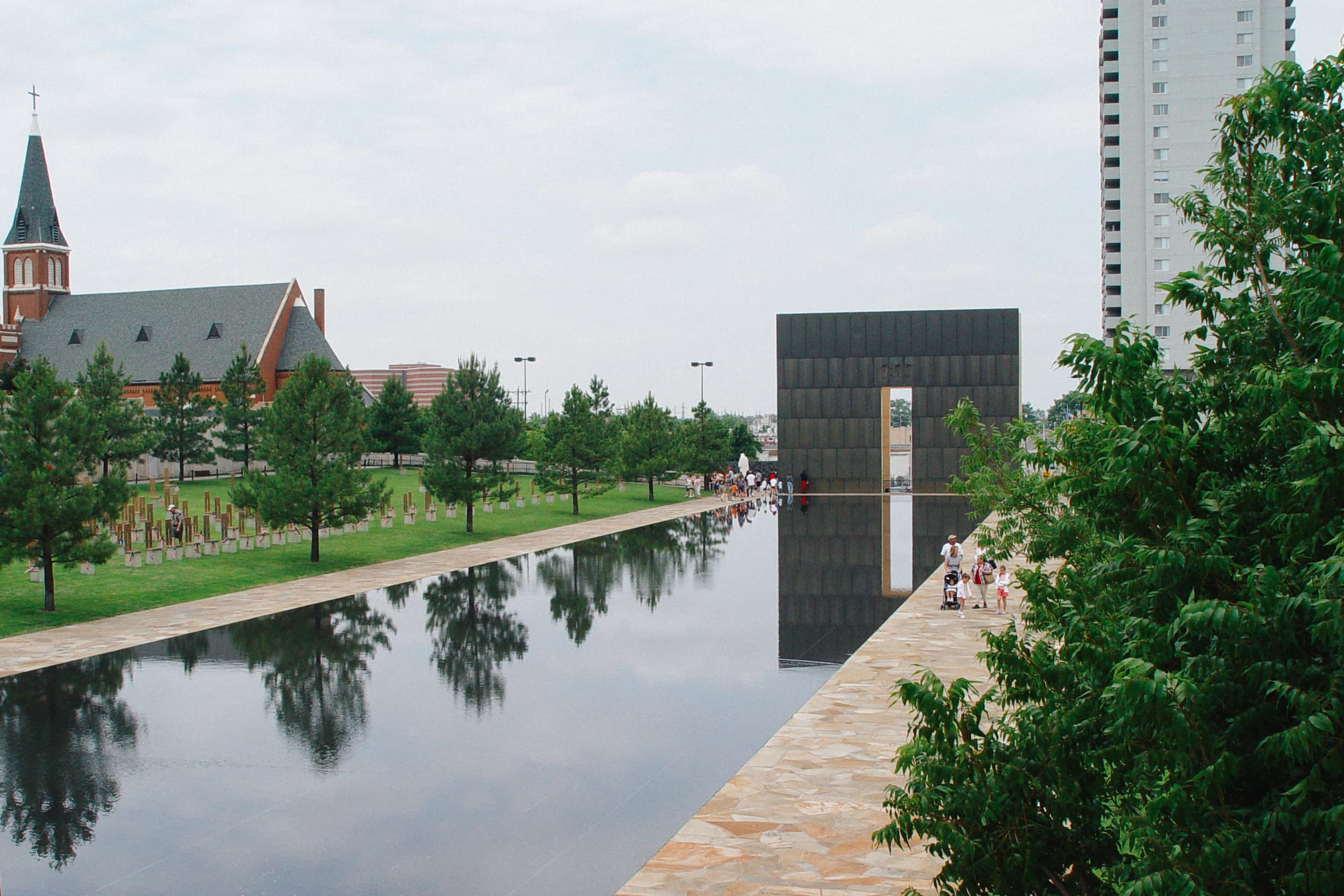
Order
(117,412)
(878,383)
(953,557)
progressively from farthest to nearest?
1. (878,383)
2. (117,412)
3. (953,557)

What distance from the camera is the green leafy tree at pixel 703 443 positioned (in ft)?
201

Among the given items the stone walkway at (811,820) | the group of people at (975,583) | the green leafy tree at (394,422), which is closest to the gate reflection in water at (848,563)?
the group of people at (975,583)

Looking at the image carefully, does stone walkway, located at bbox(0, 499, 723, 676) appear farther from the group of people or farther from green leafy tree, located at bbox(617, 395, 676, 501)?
green leafy tree, located at bbox(617, 395, 676, 501)

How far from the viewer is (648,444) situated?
5922 centimetres

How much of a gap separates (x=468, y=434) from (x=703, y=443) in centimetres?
2801

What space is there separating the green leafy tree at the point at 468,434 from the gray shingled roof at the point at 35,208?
61.9 meters

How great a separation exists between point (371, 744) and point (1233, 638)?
34.0 ft

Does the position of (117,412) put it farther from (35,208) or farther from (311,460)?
(35,208)

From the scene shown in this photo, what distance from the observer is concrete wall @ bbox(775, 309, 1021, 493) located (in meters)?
60.7

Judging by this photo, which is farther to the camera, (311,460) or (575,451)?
(575,451)

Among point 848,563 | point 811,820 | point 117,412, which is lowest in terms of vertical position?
point 811,820

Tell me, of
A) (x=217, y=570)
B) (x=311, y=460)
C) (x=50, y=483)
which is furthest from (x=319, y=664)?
(x=311, y=460)

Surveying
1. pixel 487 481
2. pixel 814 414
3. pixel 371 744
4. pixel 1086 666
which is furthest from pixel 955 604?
pixel 814 414

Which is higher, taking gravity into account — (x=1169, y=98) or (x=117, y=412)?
(x=1169, y=98)
